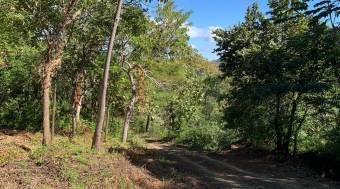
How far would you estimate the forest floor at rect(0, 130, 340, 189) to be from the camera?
12820 millimetres

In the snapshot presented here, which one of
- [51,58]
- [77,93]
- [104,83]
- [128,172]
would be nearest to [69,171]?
[128,172]

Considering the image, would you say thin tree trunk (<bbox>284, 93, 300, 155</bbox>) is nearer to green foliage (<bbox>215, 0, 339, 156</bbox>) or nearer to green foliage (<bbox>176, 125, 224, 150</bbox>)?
green foliage (<bbox>215, 0, 339, 156</bbox>)

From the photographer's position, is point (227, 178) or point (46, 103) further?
point (46, 103)

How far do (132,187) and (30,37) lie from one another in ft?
36.4

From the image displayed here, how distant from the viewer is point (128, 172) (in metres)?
15.5

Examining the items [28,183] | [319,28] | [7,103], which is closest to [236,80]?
[319,28]

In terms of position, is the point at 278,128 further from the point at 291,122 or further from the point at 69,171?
the point at 69,171

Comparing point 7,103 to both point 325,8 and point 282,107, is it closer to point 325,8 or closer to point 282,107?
point 282,107

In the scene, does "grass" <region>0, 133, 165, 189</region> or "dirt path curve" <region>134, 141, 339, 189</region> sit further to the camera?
"dirt path curve" <region>134, 141, 339, 189</region>

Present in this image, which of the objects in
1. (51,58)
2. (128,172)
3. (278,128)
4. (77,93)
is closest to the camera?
(128,172)

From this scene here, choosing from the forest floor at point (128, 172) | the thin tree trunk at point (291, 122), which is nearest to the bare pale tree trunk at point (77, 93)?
the forest floor at point (128, 172)

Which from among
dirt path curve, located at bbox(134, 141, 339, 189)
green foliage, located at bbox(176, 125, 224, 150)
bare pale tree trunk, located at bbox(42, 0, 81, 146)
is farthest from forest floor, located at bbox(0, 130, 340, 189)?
green foliage, located at bbox(176, 125, 224, 150)

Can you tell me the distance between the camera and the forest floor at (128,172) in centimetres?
1282

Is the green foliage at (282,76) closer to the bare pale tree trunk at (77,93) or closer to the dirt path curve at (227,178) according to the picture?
the dirt path curve at (227,178)
